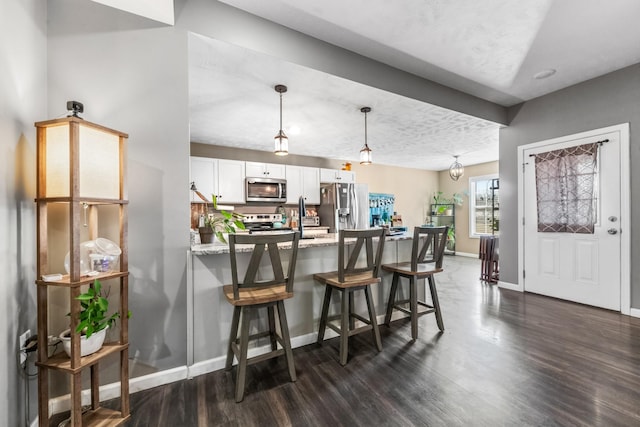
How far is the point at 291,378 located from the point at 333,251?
1.07m

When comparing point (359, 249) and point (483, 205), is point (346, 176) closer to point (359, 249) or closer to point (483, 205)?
point (483, 205)

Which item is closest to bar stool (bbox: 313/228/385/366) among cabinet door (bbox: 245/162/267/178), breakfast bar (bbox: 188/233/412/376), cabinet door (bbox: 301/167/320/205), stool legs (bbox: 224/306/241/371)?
breakfast bar (bbox: 188/233/412/376)

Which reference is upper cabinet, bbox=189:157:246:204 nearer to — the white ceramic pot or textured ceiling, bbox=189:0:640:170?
textured ceiling, bbox=189:0:640:170

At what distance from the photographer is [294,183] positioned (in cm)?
523

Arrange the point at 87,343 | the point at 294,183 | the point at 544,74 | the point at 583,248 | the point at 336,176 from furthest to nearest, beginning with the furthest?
the point at 336,176 → the point at 294,183 → the point at 583,248 → the point at 544,74 → the point at 87,343

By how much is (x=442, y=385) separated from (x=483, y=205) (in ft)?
20.2

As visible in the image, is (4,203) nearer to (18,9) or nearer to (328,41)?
(18,9)

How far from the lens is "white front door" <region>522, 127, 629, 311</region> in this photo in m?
3.06

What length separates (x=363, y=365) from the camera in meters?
2.03

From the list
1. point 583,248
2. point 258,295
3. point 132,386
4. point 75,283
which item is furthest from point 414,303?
point 583,248

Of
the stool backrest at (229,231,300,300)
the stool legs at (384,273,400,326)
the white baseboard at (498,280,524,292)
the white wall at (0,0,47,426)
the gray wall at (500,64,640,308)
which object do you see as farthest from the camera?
the white baseboard at (498,280,524,292)

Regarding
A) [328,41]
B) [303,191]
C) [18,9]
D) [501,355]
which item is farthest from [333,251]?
[303,191]

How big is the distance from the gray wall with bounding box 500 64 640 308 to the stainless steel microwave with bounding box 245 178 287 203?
3599 millimetres

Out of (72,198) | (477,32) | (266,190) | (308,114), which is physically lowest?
(72,198)
